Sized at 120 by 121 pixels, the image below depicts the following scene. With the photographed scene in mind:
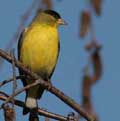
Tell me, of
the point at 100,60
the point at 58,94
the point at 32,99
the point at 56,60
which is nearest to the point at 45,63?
the point at 56,60

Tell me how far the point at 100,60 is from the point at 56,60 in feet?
14.1

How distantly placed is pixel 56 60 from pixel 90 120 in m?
2.93

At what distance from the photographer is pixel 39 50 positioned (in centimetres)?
530

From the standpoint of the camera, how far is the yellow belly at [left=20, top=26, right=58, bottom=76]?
5281 mm

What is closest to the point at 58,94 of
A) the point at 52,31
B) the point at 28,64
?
the point at 28,64

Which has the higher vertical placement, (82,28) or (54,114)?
(82,28)

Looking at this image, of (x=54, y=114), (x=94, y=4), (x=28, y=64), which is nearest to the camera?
(x=94, y=4)

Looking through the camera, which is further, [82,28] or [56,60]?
[56,60]

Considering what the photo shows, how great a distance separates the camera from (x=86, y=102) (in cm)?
114

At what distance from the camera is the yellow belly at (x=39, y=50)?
5281 millimetres

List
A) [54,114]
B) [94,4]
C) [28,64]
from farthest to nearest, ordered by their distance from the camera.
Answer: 1. [28,64]
2. [54,114]
3. [94,4]

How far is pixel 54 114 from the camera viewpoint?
2836mm

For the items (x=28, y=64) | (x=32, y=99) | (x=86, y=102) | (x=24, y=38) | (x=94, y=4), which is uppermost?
(x=94, y=4)

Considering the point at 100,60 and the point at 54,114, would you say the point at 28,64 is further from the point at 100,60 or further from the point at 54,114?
the point at 100,60
